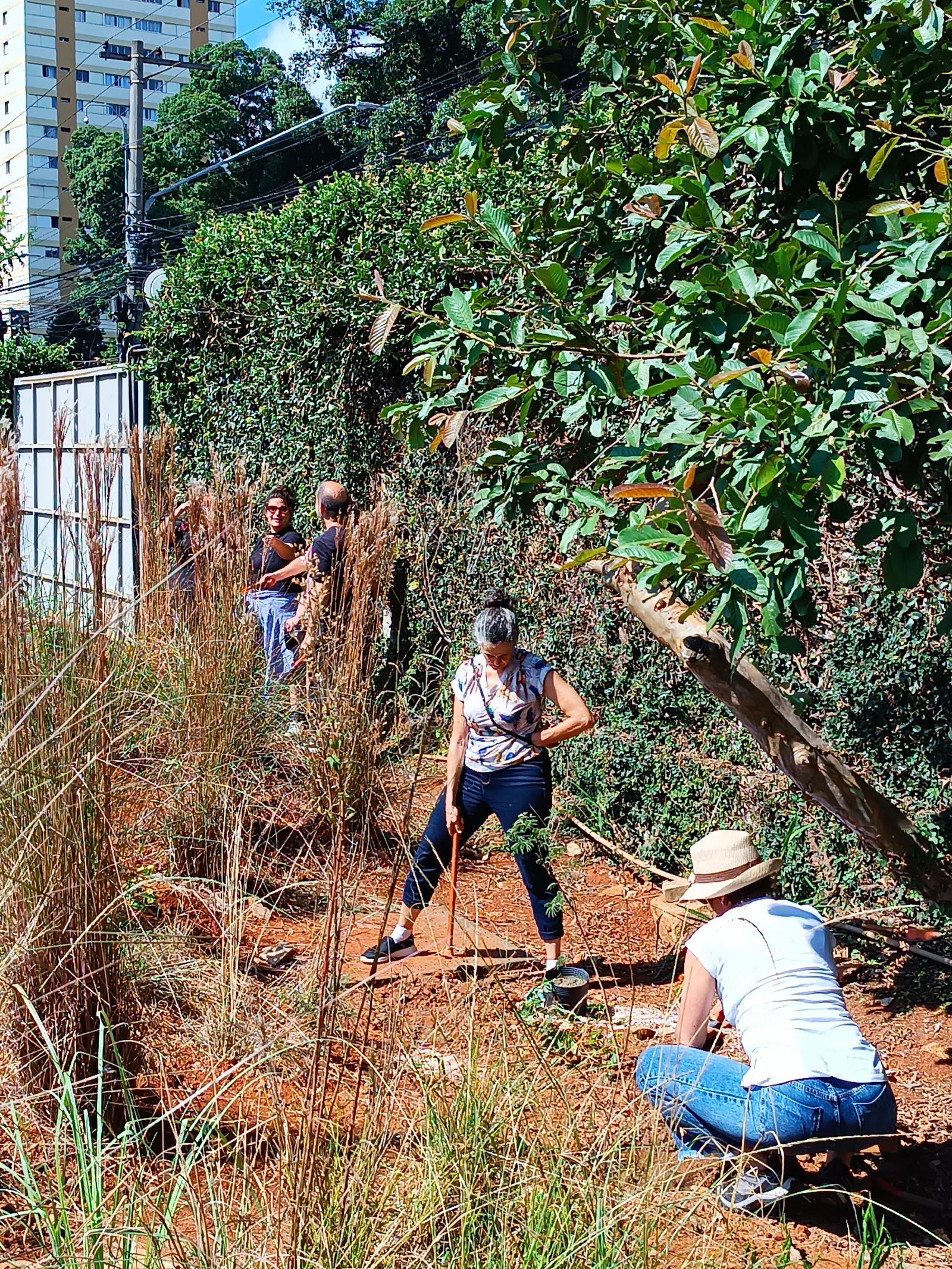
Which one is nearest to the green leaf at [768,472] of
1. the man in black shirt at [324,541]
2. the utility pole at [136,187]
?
the man in black shirt at [324,541]

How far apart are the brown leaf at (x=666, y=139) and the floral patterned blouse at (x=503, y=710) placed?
2168mm

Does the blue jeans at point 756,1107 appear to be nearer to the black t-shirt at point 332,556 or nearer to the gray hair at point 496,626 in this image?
the gray hair at point 496,626

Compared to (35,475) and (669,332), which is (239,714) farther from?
(35,475)

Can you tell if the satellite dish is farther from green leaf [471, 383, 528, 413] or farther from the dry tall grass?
green leaf [471, 383, 528, 413]

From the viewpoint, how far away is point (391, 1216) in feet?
8.26

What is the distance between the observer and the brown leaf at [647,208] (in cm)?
341

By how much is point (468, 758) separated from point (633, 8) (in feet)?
9.07

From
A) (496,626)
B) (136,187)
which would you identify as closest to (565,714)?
(496,626)

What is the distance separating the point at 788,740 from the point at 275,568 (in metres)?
4.75

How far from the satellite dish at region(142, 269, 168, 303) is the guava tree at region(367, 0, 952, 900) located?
6848mm

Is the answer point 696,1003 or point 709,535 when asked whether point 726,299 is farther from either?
point 696,1003

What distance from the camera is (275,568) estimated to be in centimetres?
780

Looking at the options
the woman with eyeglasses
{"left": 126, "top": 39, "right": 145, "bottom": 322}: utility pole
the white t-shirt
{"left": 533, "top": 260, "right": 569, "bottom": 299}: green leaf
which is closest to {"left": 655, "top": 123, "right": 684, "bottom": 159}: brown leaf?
{"left": 533, "top": 260, "right": 569, "bottom": 299}: green leaf

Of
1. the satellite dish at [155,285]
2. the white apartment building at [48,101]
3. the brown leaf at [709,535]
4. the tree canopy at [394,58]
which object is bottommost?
the brown leaf at [709,535]
